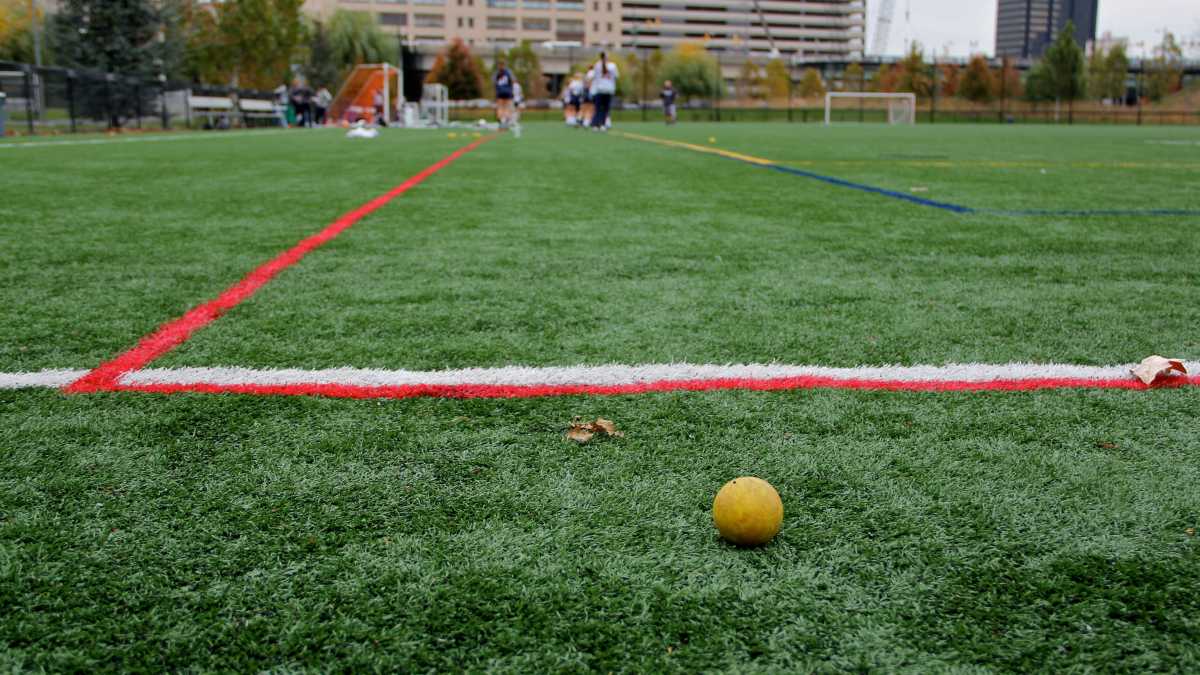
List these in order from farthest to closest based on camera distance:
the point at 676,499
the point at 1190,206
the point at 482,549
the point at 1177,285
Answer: the point at 1190,206 → the point at 1177,285 → the point at 676,499 → the point at 482,549

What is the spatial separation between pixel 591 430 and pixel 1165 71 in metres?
75.0

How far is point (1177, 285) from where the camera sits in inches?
150

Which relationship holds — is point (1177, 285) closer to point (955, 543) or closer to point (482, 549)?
point (955, 543)

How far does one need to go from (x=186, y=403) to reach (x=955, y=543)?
1.84m

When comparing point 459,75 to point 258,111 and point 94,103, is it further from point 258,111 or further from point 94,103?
point 94,103

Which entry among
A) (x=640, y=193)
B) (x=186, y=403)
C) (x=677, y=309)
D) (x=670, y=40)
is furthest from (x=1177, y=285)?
(x=670, y=40)

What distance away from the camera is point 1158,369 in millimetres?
2447

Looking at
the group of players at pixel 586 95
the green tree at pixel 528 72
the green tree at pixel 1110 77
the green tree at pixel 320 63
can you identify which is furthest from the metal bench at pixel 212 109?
the green tree at pixel 1110 77

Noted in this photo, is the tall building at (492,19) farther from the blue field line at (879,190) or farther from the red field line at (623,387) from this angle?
the red field line at (623,387)

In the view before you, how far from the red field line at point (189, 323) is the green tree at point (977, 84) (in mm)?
61931

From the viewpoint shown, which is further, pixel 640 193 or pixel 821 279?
pixel 640 193

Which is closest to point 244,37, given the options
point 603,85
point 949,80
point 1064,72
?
point 603,85

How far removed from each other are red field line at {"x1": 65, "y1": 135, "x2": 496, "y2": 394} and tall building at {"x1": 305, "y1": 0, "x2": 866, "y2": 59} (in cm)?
8774

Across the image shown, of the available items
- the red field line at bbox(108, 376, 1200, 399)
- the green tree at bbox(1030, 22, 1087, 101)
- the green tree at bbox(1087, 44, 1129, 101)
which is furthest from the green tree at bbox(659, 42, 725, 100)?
the red field line at bbox(108, 376, 1200, 399)
